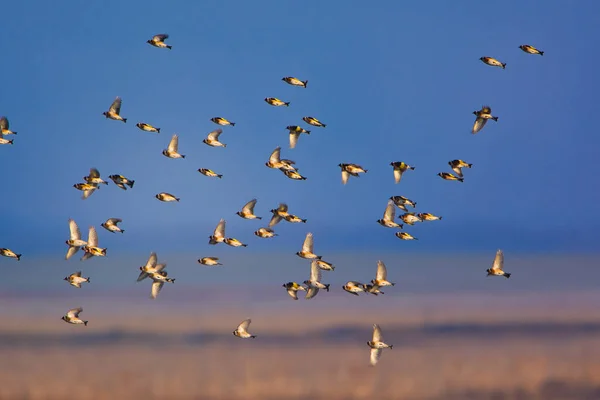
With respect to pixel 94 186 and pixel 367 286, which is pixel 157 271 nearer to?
pixel 94 186

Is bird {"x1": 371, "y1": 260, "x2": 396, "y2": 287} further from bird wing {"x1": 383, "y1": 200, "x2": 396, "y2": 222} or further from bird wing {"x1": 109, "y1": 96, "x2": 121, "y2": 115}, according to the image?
bird wing {"x1": 109, "y1": 96, "x2": 121, "y2": 115}

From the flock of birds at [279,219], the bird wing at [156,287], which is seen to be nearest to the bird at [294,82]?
the flock of birds at [279,219]

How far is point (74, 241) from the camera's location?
51156 mm

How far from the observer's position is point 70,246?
51.2 m

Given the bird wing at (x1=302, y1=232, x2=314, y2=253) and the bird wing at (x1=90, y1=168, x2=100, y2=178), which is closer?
the bird wing at (x1=302, y1=232, x2=314, y2=253)

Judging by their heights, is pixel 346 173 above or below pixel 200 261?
above

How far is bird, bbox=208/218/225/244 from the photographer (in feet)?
168

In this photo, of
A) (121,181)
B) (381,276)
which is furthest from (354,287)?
(121,181)

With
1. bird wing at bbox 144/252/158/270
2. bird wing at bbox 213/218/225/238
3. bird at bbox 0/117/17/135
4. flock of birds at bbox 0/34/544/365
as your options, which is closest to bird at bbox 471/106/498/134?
flock of birds at bbox 0/34/544/365

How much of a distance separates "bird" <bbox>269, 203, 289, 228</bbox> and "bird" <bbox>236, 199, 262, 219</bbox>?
2.59 feet

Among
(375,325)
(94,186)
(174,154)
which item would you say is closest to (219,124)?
(174,154)

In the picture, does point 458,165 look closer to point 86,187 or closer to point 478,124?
point 478,124

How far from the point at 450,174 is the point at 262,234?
7272 mm

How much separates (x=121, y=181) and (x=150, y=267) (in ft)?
12.7
